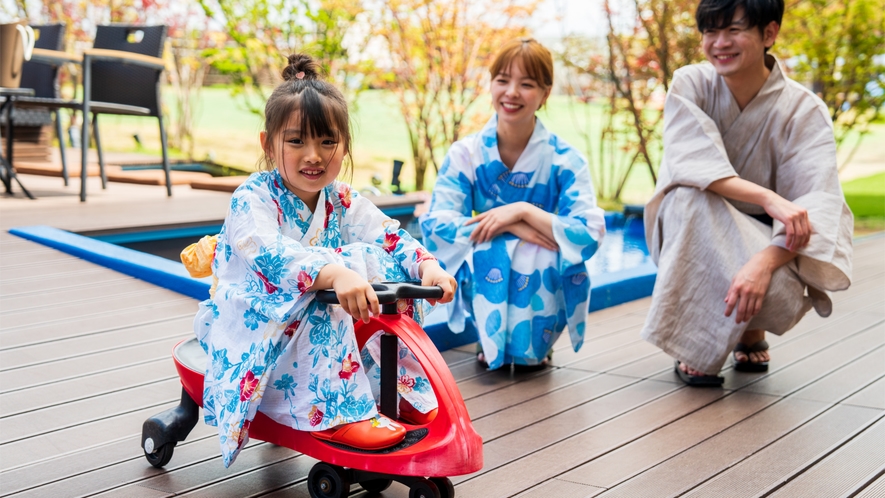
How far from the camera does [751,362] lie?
2562 millimetres

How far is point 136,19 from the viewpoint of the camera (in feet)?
30.2

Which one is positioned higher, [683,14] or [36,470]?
[683,14]

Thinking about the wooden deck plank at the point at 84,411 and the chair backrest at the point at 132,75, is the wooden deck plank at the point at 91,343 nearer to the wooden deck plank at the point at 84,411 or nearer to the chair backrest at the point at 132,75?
the wooden deck plank at the point at 84,411

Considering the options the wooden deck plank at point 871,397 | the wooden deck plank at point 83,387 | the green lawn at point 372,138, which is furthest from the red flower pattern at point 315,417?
the green lawn at point 372,138

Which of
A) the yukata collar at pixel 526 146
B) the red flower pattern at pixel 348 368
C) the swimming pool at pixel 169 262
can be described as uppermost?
the yukata collar at pixel 526 146

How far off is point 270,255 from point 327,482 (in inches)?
16.4

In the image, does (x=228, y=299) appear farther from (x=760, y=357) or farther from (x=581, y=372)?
(x=760, y=357)

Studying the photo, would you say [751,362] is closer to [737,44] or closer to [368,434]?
[737,44]

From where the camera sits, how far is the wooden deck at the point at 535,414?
169cm

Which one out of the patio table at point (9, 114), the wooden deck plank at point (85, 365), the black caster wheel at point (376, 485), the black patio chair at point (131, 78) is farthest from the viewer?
the black patio chair at point (131, 78)

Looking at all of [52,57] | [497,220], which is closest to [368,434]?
[497,220]

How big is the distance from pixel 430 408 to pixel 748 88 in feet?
4.72

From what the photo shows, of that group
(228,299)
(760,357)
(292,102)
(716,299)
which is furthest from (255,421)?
(760,357)

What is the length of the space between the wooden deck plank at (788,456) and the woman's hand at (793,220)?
43 cm
